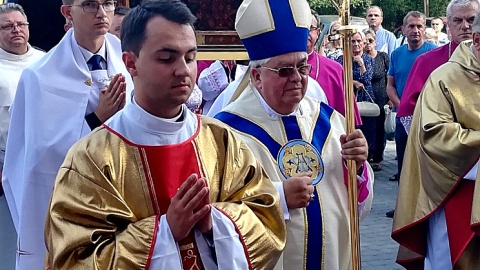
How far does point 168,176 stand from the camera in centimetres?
259

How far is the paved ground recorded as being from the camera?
6.50 meters

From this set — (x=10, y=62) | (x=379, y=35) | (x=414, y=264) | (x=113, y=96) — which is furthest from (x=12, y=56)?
(x=379, y=35)

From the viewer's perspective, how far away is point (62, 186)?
8.21ft

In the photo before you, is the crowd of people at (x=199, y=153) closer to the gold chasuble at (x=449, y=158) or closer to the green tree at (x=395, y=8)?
the gold chasuble at (x=449, y=158)

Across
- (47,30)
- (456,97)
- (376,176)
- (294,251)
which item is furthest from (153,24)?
(376,176)

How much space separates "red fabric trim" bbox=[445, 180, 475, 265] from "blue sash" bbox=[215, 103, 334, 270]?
915mm

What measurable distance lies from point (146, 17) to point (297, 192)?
1.08 m

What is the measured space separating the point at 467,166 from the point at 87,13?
6.79 feet

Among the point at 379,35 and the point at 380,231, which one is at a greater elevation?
the point at 379,35

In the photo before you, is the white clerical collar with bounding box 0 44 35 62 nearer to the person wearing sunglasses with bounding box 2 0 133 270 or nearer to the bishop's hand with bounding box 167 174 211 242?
the person wearing sunglasses with bounding box 2 0 133 270

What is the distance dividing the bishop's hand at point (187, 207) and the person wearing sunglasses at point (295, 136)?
0.87m

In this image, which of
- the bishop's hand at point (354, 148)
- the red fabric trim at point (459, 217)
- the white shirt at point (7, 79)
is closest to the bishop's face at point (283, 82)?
the bishop's hand at point (354, 148)

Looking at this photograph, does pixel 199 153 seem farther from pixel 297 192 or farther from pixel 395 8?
pixel 395 8

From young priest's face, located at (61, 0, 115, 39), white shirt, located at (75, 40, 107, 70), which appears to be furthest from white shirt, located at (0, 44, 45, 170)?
young priest's face, located at (61, 0, 115, 39)
